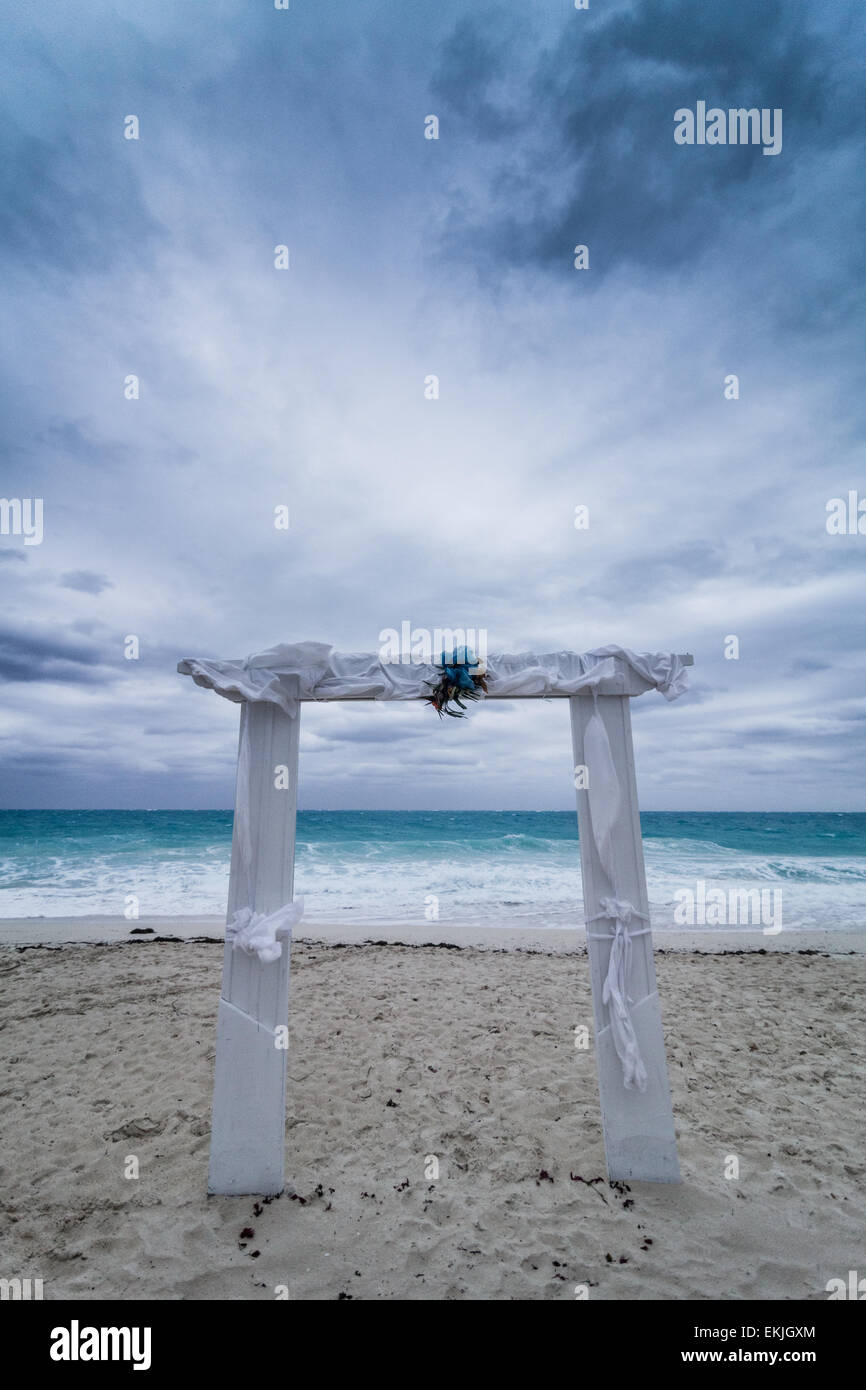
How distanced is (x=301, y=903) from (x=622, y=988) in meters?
1.79

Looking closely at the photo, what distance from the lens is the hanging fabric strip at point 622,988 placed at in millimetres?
3289

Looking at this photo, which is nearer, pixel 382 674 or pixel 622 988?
pixel 622 988

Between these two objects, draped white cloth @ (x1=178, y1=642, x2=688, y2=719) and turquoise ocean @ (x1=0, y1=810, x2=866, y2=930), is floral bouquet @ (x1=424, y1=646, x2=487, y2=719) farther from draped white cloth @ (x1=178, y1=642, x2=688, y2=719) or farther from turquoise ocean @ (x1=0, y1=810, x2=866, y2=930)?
turquoise ocean @ (x1=0, y1=810, x2=866, y2=930)

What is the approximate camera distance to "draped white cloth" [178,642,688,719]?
11.4ft

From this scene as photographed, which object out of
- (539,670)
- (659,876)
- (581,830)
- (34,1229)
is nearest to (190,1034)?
(34,1229)

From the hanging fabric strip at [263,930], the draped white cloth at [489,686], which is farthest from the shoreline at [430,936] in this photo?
the hanging fabric strip at [263,930]

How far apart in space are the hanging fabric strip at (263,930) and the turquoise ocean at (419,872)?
8765 mm

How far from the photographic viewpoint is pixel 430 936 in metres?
10.3

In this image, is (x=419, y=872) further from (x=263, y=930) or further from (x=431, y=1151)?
(x=263, y=930)

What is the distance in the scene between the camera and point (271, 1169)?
10.9 feet

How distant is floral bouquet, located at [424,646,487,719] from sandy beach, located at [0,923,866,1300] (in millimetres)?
2619
